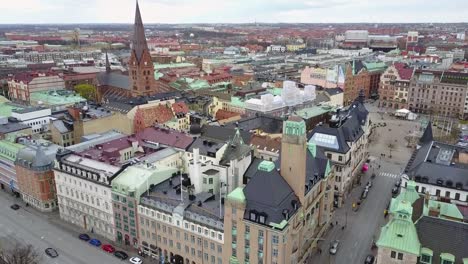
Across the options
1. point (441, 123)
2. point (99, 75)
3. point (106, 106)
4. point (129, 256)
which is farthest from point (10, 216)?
point (441, 123)

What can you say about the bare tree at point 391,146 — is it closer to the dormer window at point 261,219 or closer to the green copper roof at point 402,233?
the green copper roof at point 402,233

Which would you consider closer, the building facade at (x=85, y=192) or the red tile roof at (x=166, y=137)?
the building facade at (x=85, y=192)

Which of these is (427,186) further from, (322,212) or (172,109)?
(172,109)

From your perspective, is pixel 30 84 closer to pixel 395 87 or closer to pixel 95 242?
pixel 95 242

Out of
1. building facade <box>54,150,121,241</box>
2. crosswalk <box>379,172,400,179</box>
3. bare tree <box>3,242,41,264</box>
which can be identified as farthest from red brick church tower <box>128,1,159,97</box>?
crosswalk <box>379,172,400,179</box>

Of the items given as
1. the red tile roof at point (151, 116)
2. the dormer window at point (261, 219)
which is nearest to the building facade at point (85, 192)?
the dormer window at point (261, 219)

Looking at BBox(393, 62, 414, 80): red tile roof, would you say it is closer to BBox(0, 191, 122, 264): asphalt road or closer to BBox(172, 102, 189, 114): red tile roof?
BBox(172, 102, 189, 114): red tile roof
